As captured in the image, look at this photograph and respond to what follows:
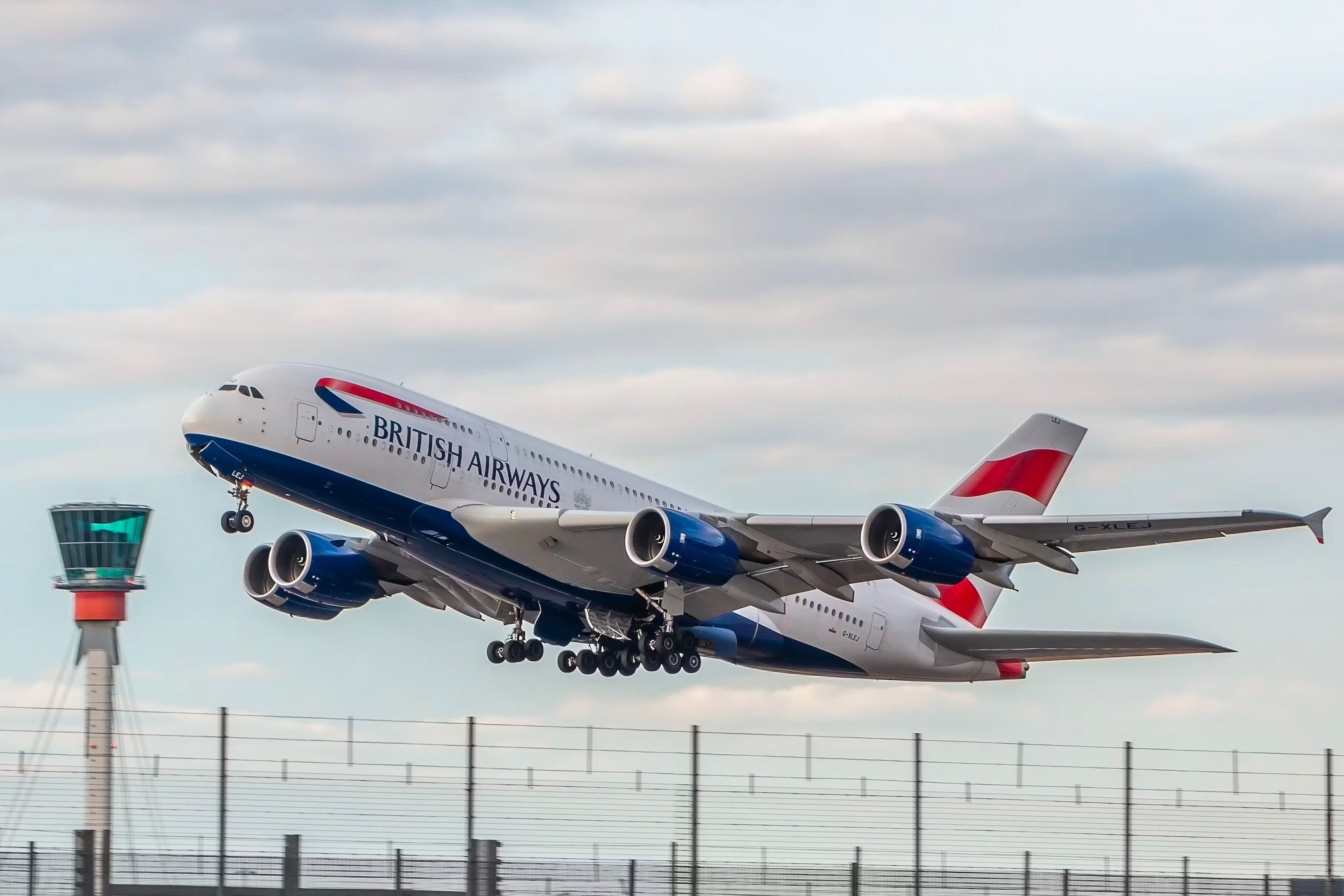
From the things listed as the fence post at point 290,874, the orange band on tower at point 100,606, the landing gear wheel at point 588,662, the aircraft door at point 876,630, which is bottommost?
the fence post at point 290,874

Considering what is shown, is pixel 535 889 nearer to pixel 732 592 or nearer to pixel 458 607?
pixel 732 592

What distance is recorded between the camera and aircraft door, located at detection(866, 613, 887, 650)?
134 ft

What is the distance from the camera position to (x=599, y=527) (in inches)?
1294

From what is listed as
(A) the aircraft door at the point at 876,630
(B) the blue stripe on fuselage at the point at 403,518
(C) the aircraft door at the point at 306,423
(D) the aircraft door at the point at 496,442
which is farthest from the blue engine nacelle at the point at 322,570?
(A) the aircraft door at the point at 876,630

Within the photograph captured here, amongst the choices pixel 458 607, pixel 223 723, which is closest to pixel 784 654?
pixel 458 607

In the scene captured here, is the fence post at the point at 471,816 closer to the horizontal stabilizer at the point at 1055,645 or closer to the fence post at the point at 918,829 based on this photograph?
the fence post at the point at 918,829

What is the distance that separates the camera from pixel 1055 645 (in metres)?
38.8

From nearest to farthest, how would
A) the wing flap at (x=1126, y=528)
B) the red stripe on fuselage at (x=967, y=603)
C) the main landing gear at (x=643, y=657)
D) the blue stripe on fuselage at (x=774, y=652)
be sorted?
the wing flap at (x=1126, y=528) → the main landing gear at (x=643, y=657) → the blue stripe on fuselage at (x=774, y=652) → the red stripe on fuselage at (x=967, y=603)

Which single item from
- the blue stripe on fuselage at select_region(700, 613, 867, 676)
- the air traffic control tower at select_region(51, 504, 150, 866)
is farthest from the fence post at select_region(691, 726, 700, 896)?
the air traffic control tower at select_region(51, 504, 150, 866)

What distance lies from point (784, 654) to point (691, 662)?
12.2ft

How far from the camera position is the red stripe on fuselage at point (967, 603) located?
43656 mm

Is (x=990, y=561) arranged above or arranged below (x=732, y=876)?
above

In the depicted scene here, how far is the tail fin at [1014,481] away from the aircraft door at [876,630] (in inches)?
A: 148

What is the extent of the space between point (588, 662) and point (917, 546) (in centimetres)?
941
